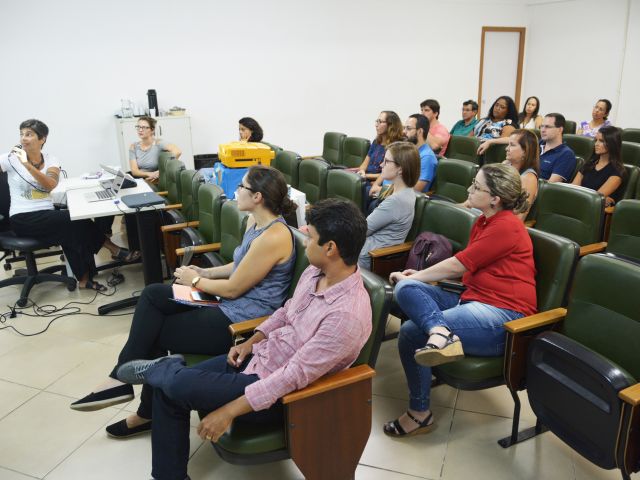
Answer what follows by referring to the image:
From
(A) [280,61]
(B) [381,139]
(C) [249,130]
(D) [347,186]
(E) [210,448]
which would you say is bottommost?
(E) [210,448]

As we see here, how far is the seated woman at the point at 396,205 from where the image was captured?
2889 mm

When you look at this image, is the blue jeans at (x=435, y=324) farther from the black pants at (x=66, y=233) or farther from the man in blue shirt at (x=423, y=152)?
the black pants at (x=66, y=233)

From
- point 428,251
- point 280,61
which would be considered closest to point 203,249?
point 428,251

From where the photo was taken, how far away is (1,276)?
4.29 metres

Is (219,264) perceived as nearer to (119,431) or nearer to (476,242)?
(119,431)

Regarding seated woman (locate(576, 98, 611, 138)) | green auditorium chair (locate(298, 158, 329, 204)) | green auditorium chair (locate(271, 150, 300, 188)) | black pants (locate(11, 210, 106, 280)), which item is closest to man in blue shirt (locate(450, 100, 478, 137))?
seated woman (locate(576, 98, 611, 138))

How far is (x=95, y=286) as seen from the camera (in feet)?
13.0

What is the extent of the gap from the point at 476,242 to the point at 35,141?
3.47 m

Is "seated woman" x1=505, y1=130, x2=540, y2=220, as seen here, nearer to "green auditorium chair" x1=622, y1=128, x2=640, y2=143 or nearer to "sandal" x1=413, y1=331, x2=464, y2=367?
"sandal" x1=413, y1=331, x2=464, y2=367

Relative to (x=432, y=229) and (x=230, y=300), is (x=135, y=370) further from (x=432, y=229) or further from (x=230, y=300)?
(x=432, y=229)

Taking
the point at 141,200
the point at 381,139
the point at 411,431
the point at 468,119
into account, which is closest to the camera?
the point at 411,431

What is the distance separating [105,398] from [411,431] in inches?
52.3

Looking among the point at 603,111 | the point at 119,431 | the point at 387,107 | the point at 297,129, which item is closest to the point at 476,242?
the point at 119,431

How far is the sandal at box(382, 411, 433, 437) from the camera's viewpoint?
2.26 meters
